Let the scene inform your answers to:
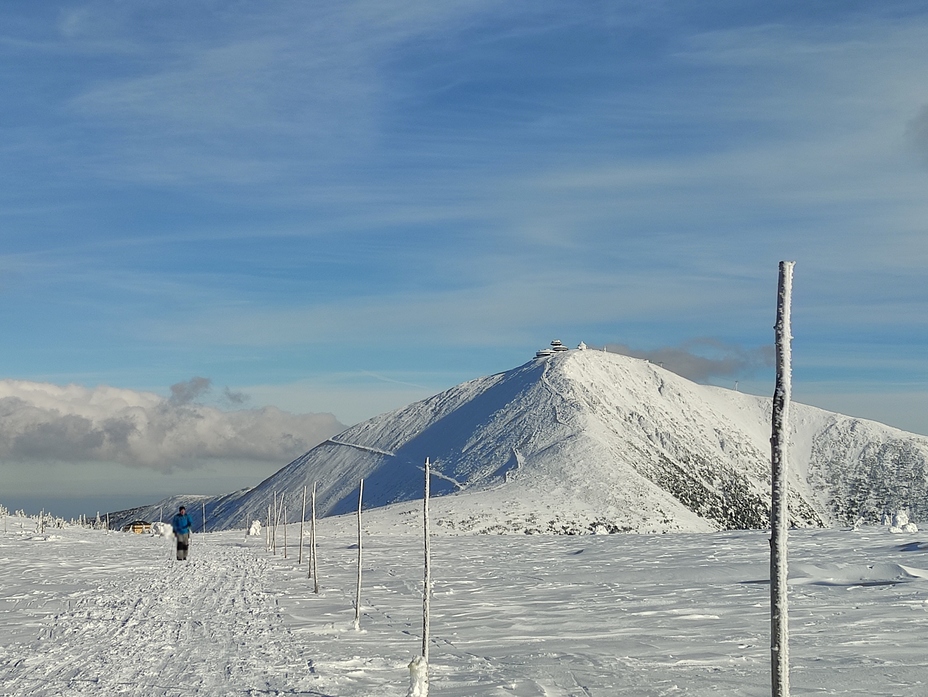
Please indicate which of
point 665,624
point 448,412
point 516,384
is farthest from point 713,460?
point 665,624

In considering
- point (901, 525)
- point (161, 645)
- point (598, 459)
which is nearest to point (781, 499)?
point (161, 645)

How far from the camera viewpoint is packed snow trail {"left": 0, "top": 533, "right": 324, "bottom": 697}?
472 inches

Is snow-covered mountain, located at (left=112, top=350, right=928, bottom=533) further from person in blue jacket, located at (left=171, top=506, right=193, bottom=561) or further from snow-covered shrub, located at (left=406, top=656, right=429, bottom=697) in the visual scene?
snow-covered shrub, located at (left=406, top=656, right=429, bottom=697)

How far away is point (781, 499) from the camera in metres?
7.94

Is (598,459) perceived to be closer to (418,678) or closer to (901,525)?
(901,525)

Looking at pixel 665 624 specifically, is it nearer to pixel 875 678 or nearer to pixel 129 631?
pixel 875 678

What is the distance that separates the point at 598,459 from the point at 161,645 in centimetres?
6456

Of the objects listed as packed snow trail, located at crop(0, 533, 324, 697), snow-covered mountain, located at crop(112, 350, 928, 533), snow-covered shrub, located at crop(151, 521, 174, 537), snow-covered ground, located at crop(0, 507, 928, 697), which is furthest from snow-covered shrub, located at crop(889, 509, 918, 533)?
snow-covered shrub, located at crop(151, 521, 174, 537)

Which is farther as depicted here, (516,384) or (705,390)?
(705,390)

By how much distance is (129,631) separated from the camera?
53.7 ft

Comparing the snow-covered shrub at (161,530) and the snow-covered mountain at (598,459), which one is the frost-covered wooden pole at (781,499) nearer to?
the snow-covered shrub at (161,530)

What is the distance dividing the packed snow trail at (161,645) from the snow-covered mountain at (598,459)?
3782 centimetres

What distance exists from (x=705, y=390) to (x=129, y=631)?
11181cm

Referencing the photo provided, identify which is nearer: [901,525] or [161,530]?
[901,525]
